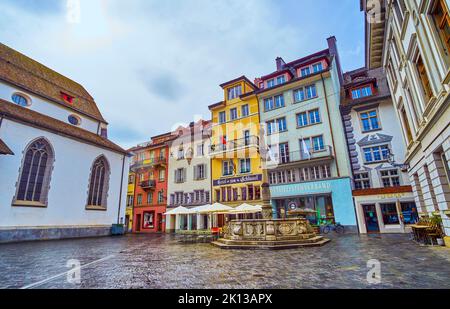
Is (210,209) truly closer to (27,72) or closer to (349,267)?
(349,267)

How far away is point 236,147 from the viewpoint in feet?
90.4

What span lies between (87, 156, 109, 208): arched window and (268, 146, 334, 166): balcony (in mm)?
18105

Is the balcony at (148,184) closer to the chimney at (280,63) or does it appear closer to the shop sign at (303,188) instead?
the shop sign at (303,188)

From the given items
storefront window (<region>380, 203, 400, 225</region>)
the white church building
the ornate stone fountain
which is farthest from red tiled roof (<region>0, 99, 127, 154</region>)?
storefront window (<region>380, 203, 400, 225</region>)

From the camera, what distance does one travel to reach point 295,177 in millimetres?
23703

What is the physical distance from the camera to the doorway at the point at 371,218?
19.6m

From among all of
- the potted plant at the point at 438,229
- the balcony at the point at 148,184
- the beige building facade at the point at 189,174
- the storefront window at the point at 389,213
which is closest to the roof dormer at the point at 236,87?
the beige building facade at the point at 189,174

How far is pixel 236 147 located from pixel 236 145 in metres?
0.27

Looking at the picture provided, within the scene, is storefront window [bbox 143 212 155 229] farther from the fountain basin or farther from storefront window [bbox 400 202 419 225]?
storefront window [bbox 400 202 419 225]

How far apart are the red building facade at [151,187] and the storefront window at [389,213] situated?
25.7 meters

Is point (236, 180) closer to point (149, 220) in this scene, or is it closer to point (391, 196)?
point (391, 196)

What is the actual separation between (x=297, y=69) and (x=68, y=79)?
97.7ft

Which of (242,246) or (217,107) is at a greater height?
(217,107)
